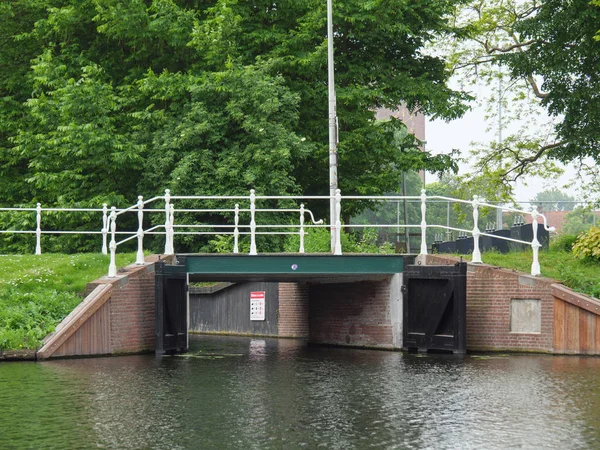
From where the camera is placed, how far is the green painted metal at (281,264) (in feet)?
78.7

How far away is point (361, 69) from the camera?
3725 centimetres

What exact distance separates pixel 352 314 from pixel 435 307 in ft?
12.6

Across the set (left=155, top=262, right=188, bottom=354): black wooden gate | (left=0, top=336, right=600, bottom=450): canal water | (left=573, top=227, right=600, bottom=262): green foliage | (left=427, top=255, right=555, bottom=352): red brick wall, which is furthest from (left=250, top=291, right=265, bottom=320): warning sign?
(left=0, top=336, right=600, bottom=450): canal water

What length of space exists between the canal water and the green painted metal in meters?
2.35

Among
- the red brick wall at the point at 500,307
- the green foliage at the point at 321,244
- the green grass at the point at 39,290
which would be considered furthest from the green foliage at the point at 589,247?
the green grass at the point at 39,290

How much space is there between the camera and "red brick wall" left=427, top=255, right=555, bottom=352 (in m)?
22.3

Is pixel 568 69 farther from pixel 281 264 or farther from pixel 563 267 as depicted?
pixel 281 264

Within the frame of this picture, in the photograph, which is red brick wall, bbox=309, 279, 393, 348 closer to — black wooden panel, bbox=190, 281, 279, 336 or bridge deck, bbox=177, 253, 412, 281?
bridge deck, bbox=177, 253, 412, 281

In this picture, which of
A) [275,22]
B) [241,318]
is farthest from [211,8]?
[241,318]

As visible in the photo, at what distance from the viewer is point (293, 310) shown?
110 feet

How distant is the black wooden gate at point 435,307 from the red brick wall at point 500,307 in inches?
17.5

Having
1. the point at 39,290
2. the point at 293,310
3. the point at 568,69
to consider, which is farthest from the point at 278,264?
the point at 568,69

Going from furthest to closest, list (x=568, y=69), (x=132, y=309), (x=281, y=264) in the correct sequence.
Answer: (x=568, y=69), (x=281, y=264), (x=132, y=309)

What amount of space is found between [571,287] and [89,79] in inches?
704
